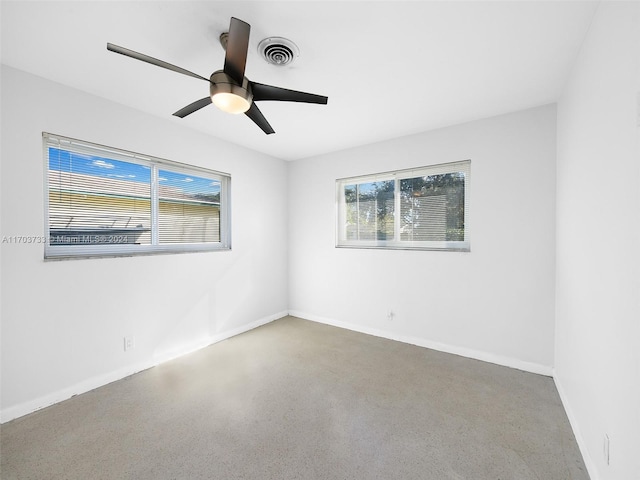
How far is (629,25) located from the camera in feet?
3.59

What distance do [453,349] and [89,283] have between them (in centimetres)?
357

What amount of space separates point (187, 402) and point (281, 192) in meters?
2.94

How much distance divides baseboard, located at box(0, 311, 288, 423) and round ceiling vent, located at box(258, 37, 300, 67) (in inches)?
113

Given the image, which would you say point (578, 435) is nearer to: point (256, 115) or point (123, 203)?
point (256, 115)

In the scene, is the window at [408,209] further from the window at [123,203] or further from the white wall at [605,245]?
the window at [123,203]

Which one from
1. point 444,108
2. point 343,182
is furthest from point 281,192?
point 444,108

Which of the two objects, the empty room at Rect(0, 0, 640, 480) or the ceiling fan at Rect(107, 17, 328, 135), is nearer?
the ceiling fan at Rect(107, 17, 328, 135)

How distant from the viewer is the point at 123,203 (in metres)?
2.56

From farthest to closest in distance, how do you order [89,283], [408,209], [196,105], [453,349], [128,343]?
[408,209] → [453,349] → [128,343] → [89,283] → [196,105]

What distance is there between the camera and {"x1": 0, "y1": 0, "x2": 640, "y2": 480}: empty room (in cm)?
144

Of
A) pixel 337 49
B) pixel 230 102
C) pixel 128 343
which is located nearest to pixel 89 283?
pixel 128 343

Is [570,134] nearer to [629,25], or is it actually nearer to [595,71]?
[595,71]

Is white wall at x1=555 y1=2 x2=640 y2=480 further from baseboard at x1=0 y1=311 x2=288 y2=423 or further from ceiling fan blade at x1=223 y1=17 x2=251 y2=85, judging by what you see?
baseboard at x1=0 y1=311 x2=288 y2=423

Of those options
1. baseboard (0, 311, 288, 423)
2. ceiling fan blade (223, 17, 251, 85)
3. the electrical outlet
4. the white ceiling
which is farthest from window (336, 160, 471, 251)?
the electrical outlet
